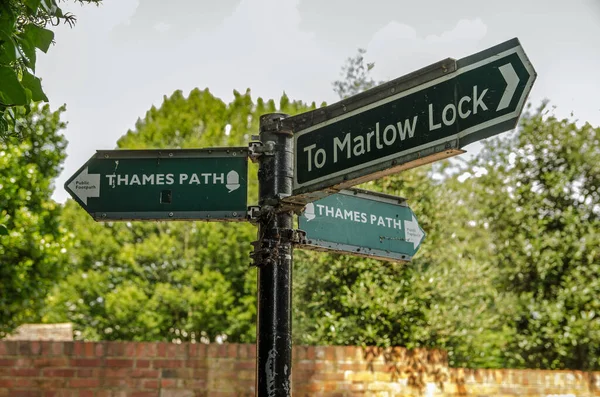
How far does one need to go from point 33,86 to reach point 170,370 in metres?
4.29

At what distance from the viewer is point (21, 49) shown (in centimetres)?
299

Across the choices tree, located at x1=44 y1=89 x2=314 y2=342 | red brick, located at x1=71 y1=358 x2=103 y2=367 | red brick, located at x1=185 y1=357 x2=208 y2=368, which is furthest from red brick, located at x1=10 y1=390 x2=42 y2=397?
tree, located at x1=44 y1=89 x2=314 y2=342

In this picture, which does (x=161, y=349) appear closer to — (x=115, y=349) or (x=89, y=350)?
(x=115, y=349)

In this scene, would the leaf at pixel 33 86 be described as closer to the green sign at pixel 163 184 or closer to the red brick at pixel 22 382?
the green sign at pixel 163 184

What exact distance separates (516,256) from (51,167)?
861 cm

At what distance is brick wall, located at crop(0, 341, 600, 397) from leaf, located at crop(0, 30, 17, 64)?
14.4 ft

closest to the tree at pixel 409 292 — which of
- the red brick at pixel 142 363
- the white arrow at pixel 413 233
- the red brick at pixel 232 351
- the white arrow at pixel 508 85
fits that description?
the red brick at pixel 232 351

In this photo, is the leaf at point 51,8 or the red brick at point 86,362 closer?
the leaf at point 51,8

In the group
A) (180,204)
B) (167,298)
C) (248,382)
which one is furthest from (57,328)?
(180,204)

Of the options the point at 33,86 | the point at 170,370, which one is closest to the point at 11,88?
the point at 33,86

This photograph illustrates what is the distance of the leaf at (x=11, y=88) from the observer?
2705mm

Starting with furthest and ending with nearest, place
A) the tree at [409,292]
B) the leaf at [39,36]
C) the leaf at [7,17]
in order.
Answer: the tree at [409,292], the leaf at [39,36], the leaf at [7,17]

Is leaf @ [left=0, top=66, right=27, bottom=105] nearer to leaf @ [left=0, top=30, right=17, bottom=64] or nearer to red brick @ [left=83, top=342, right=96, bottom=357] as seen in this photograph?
leaf @ [left=0, top=30, right=17, bottom=64]

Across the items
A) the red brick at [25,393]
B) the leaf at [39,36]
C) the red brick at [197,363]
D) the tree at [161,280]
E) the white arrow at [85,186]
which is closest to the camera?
the leaf at [39,36]
